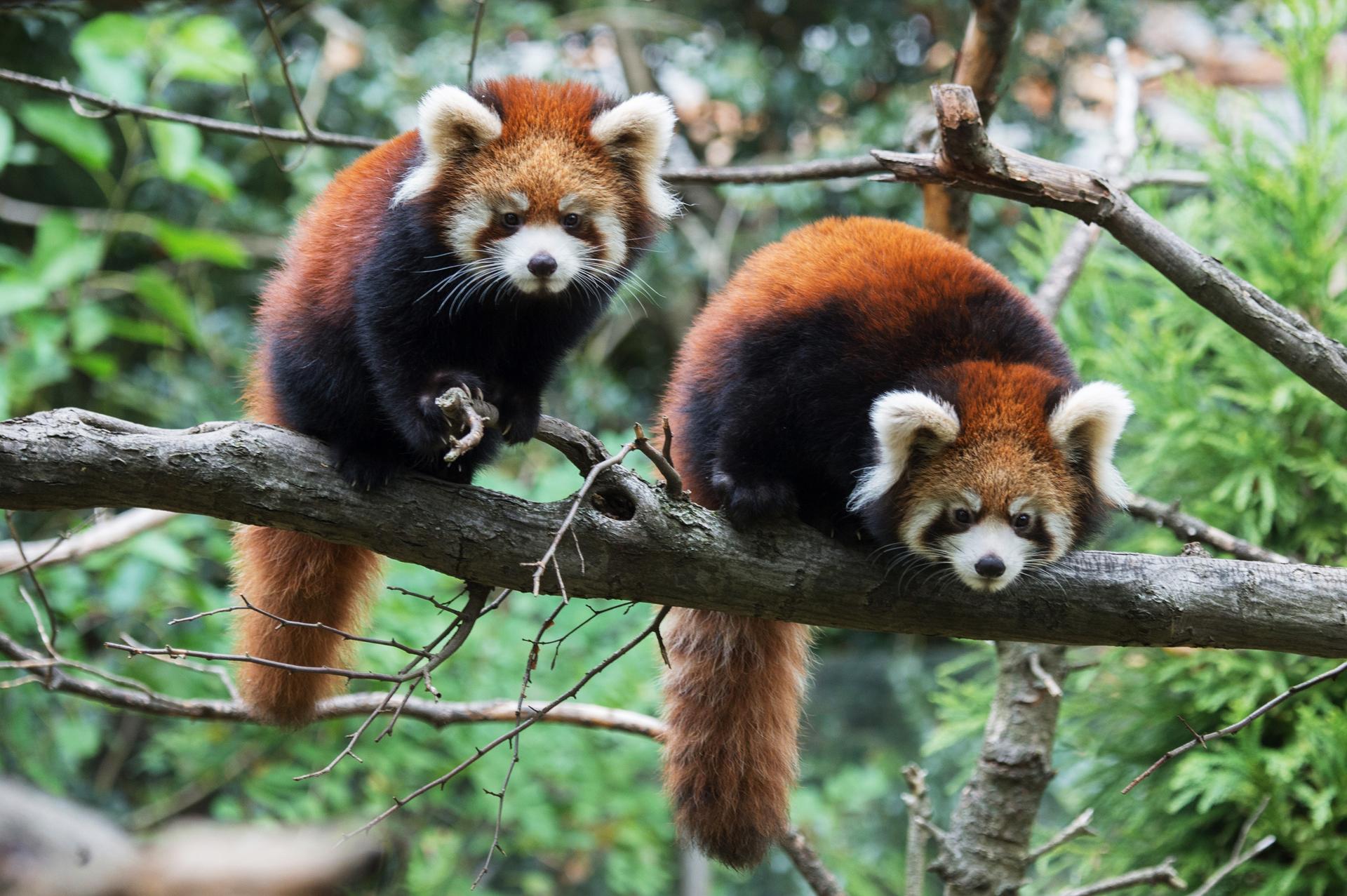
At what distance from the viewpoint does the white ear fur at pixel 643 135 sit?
2578 mm

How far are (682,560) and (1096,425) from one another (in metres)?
0.89

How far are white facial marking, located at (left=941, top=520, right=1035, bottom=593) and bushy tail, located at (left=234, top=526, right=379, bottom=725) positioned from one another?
1308 millimetres

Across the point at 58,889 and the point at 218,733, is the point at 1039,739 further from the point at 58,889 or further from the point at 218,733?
the point at 218,733

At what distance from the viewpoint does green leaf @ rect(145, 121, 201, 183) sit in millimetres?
4047

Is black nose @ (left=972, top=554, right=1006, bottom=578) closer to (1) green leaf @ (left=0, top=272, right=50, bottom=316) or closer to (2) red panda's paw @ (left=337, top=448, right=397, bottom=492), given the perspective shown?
(2) red panda's paw @ (left=337, top=448, right=397, bottom=492)

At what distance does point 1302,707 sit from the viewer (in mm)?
3127

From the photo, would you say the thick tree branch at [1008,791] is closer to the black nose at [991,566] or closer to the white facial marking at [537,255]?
the black nose at [991,566]

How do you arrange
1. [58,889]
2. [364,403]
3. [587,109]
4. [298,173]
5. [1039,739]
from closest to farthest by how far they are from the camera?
[58,889], [364,403], [587,109], [1039,739], [298,173]

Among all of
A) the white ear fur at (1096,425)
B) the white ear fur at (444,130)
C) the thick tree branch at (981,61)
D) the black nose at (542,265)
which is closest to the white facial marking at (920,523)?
the white ear fur at (1096,425)

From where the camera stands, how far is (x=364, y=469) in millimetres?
2227

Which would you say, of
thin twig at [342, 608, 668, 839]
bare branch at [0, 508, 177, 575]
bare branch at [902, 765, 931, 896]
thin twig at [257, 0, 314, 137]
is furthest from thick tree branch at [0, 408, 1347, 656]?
bare branch at [0, 508, 177, 575]

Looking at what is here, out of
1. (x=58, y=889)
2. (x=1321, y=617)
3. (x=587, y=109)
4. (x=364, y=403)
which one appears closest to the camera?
(x=58, y=889)

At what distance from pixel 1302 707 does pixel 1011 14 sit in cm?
200

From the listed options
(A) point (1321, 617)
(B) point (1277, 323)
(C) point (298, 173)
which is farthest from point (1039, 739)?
(C) point (298, 173)
